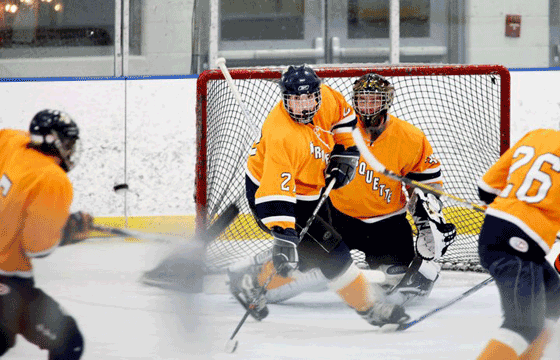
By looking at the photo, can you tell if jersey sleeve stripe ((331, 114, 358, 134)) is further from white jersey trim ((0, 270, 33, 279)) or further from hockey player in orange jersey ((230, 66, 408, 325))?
white jersey trim ((0, 270, 33, 279))

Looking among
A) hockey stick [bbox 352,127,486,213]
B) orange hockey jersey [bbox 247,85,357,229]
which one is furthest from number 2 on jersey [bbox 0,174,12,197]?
hockey stick [bbox 352,127,486,213]

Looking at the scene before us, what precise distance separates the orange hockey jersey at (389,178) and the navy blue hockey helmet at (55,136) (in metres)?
1.30

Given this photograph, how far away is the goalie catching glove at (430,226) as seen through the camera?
121 inches

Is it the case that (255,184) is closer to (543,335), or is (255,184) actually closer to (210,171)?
(210,171)

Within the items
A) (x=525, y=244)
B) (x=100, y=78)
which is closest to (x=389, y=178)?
(x=525, y=244)

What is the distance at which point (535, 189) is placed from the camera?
6.11ft

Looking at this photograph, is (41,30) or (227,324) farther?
(41,30)

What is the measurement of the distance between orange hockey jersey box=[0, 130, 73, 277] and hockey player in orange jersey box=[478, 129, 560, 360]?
0.94 metres

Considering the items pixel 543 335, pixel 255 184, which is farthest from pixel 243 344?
pixel 543 335

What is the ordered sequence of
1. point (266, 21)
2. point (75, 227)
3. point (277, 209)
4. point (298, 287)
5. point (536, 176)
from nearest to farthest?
point (536, 176) → point (75, 227) → point (277, 209) → point (298, 287) → point (266, 21)

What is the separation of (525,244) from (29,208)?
1.06 m

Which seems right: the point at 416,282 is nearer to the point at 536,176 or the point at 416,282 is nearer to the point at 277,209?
the point at 277,209

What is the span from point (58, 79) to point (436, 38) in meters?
2.04

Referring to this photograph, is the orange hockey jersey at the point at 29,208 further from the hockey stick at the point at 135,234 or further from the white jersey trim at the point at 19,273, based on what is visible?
the hockey stick at the point at 135,234
